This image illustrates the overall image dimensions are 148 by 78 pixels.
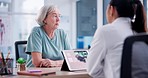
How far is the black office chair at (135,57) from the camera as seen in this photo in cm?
111

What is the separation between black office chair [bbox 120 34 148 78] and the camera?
1.11 meters

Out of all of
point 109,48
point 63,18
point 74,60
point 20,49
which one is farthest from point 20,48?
point 109,48

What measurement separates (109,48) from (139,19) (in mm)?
271

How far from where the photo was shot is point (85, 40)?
427 cm

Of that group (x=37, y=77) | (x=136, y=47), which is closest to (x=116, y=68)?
(x=136, y=47)

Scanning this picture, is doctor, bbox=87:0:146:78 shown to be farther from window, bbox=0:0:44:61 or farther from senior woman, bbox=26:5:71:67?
window, bbox=0:0:44:61

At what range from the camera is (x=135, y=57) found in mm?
1180

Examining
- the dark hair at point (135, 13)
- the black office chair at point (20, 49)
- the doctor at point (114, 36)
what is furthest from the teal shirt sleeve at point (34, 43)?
the dark hair at point (135, 13)

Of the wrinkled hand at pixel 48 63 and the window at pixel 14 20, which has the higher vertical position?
the window at pixel 14 20

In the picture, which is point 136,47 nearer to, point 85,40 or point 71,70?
point 71,70

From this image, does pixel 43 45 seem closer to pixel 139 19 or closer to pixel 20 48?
pixel 20 48

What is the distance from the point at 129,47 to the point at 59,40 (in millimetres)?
1461

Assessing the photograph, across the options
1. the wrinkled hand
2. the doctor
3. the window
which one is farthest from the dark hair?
the window

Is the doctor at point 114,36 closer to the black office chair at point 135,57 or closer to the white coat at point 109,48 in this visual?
the white coat at point 109,48
